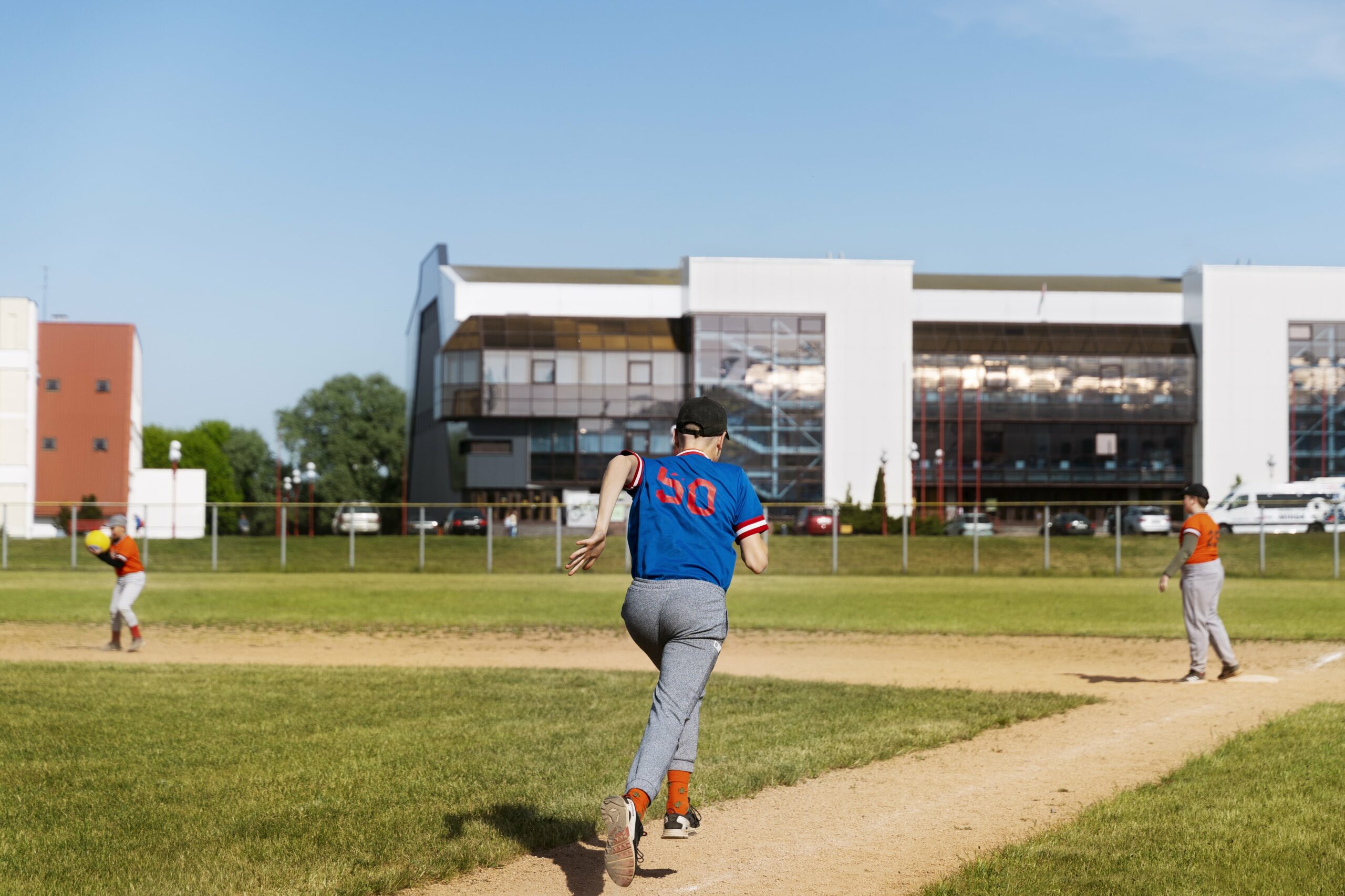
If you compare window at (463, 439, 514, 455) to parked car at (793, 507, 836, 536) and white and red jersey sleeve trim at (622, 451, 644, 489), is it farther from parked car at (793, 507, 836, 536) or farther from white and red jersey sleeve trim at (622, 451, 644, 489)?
white and red jersey sleeve trim at (622, 451, 644, 489)

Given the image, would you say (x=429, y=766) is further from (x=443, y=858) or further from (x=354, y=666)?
(x=354, y=666)

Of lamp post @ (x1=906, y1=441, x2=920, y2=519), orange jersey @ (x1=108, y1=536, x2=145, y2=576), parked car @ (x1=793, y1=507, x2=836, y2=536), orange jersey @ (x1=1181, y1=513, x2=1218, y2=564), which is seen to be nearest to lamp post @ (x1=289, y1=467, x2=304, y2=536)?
lamp post @ (x1=906, y1=441, x2=920, y2=519)

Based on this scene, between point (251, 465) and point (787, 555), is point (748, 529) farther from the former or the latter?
point (251, 465)

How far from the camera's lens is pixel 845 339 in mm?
67125

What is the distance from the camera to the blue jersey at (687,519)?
542 centimetres

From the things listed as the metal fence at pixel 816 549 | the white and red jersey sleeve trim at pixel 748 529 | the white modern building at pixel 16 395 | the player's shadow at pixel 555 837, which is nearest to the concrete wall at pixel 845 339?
the metal fence at pixel 816 549

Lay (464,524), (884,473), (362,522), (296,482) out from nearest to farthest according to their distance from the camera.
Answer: (464,524)
(884,473)
(362,522)
(296,482)

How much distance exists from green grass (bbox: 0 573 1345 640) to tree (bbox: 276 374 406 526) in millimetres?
68618

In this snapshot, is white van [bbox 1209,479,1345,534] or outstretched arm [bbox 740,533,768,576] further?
white van [bbox 1209,479,1345,534]

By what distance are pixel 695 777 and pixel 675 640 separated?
2.77 meters

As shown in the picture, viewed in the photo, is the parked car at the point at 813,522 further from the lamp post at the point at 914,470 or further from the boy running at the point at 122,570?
the boy running at the point at 122,570

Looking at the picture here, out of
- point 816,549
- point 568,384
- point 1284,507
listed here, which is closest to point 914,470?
point 568,384

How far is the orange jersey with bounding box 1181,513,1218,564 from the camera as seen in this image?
512 inches

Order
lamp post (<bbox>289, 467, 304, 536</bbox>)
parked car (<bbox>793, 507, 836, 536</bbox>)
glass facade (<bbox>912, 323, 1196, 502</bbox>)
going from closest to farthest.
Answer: parked car (<bbox>793, 507, 836, 536</bbox>)
glass facade (<bbox>912, 323, 1196, 502</bbox>)
lamp post (<bbox>289, 467, 304, 536</bbox>)
